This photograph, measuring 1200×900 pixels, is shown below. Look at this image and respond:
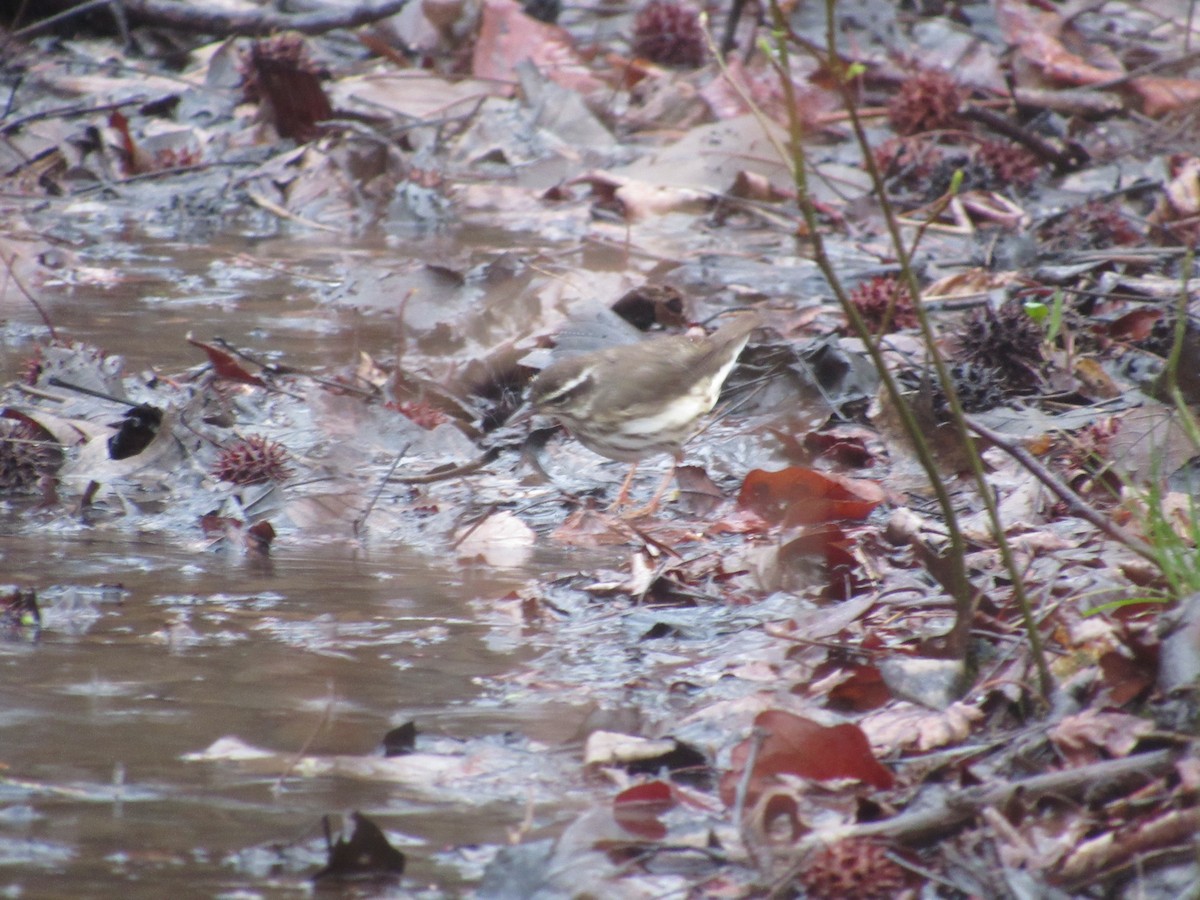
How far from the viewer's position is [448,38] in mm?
11914

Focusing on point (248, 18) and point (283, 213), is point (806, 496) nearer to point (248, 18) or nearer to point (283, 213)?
point (283, 213)

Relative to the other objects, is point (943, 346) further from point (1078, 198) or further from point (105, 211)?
point (105, 211)

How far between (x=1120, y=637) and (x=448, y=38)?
1001cm

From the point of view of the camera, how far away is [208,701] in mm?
3305

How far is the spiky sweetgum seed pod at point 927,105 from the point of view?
373 inches

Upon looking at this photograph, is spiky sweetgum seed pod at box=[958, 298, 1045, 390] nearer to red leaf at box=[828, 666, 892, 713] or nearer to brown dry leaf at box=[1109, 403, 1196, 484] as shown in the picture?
brown dry leaf at box=[1109, 403, 1196, 484]

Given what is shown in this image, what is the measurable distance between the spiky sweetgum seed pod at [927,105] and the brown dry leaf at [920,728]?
709 cm

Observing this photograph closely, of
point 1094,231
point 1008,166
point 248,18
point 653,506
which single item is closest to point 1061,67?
point 1008,166

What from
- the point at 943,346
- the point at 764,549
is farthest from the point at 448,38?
the point at 764,549

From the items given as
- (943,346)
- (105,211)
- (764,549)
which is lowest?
(105,211)

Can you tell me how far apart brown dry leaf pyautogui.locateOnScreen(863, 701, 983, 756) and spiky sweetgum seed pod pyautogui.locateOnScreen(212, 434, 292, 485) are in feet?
8.90

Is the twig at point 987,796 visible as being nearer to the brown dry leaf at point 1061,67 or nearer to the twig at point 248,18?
the brown dry leaf at point 1061,67

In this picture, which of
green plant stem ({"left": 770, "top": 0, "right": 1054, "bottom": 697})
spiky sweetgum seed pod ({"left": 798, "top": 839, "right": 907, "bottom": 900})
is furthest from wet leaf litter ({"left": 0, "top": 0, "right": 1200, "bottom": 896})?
green plant stem ({"left": 770, "top": 0, "right": 1054, "bottom": 697})

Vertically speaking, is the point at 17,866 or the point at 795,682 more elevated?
the point at 17,866
